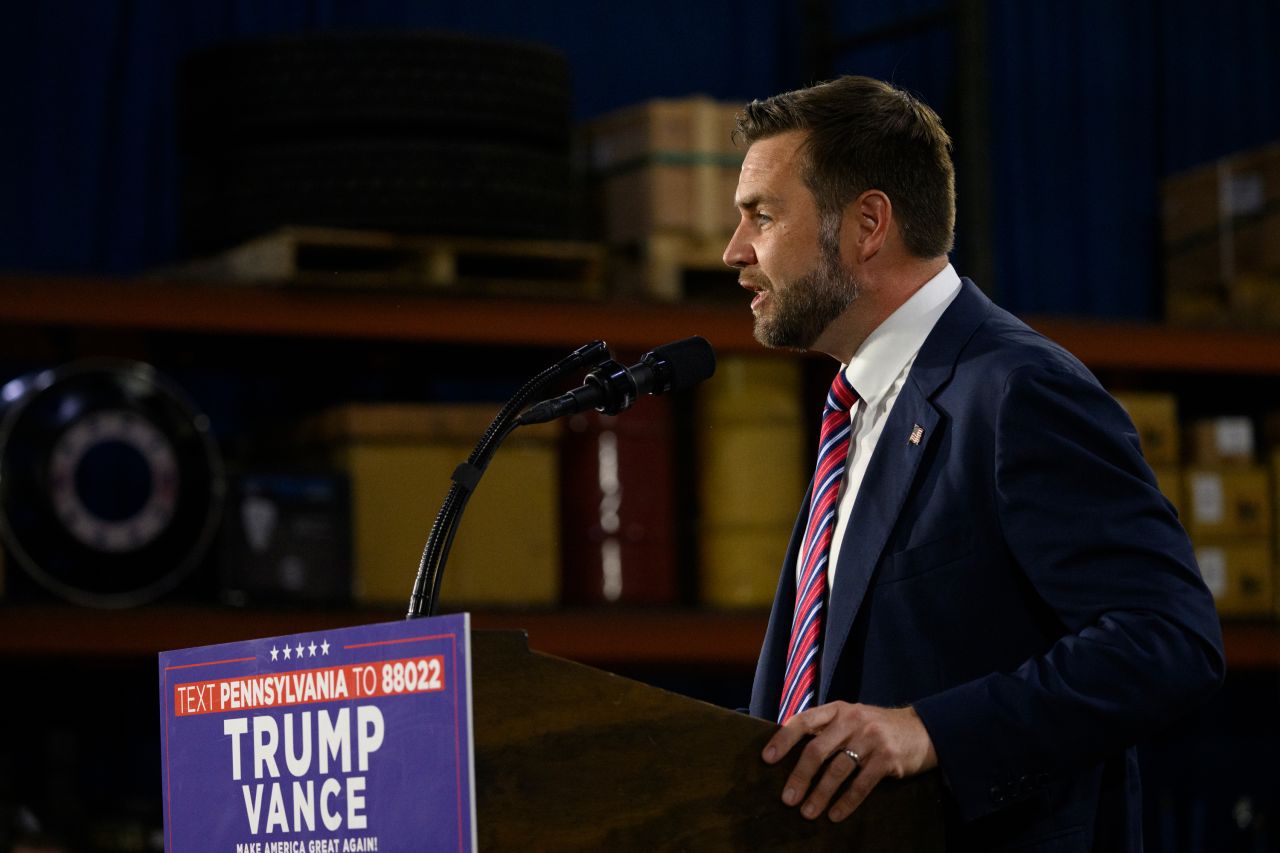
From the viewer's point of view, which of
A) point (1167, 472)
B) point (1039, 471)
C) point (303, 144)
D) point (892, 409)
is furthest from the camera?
point (1167, 472)

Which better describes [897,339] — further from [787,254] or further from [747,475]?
[747,475]

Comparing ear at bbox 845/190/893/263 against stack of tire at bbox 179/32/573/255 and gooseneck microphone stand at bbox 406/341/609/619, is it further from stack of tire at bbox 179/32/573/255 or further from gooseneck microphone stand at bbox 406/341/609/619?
stack of tire at bbox 179/32/573/255

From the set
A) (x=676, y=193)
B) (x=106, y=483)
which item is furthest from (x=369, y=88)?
(x=106, y=483)

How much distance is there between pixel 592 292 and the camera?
6.18 meters

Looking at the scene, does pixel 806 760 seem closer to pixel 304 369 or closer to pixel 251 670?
pixel 251 670

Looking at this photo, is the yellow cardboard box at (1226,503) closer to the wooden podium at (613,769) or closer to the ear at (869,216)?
the ear at (869,216)

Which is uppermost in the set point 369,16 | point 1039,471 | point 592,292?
point 369,16

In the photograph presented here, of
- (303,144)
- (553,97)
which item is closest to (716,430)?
(553,97)

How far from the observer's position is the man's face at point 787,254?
2.71 metres

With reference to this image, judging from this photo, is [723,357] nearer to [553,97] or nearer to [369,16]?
[553,97]

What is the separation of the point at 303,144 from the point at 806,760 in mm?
4372

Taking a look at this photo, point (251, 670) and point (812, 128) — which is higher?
point (812, 128)

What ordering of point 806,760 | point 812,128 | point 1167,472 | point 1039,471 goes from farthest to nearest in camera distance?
point 1167,472 → point 812,128 → point 1039,471 → point 806,760

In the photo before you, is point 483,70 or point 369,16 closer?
point 483,70
